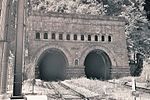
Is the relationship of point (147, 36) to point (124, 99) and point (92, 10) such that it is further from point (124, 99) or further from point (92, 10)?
point (124, 99)

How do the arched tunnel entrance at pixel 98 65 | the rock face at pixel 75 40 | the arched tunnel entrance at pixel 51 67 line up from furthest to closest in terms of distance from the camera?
the arched tunnel entrance at pixel 51 67
the arched tunnel entrance at pixel 98 65
the rock face at pixel 75 40

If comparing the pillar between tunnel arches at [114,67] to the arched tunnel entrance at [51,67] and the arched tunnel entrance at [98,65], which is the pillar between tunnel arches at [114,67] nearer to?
the arched tunnel entrance at [98,65]

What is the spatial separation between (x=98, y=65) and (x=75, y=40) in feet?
24.9

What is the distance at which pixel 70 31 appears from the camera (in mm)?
33312

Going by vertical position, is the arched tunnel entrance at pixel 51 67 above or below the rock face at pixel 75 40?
below

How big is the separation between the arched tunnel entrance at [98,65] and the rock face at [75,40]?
0.28m

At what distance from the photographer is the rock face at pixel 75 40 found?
3203 cm

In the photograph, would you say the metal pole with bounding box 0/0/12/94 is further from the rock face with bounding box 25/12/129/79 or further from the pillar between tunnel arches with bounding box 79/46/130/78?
the pillar between tunnel arches with bounding box 79/46/130/78

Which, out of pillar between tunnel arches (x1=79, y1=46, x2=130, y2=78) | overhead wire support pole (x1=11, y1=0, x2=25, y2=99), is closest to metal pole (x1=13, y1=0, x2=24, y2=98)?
overhead wire support pole (x1=11, y1=0, x2=25, y2=99)

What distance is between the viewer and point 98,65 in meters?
38.8

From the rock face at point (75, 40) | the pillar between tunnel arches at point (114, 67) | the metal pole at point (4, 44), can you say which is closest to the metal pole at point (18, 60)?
the metal pole at point (4, 44)

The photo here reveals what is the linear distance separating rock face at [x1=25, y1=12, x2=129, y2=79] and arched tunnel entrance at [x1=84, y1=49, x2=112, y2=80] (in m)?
0.28

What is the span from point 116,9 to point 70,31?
63.4 ft

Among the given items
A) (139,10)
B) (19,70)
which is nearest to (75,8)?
(139,10)
